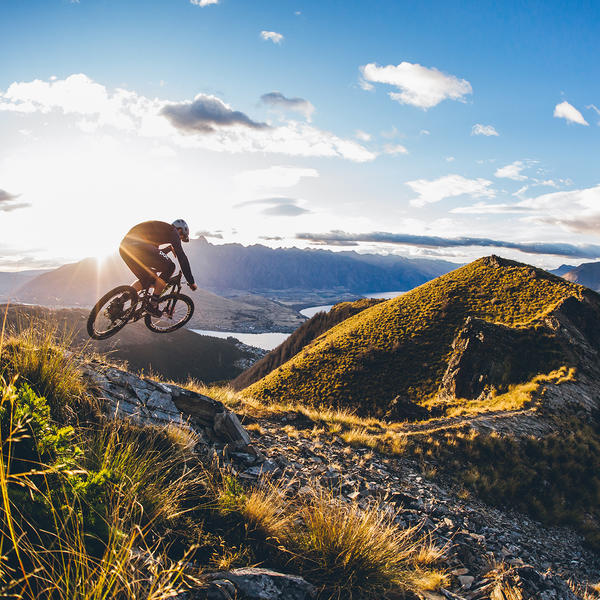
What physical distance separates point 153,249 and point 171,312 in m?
2.59

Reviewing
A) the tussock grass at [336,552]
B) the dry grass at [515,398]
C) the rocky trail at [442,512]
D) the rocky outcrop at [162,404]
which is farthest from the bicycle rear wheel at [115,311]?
the dry grass at [515,398]

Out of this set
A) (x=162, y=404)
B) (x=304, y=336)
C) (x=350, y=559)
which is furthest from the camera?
(x=304, y=336)

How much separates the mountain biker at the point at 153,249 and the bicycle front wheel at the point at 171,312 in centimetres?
84

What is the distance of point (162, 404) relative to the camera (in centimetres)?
857

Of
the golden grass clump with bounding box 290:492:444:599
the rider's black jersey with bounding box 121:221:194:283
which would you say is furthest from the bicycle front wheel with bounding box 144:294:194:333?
the golden grass clump with bounding box 290:492:444:599

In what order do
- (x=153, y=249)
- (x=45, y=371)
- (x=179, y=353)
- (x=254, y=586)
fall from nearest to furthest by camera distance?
(x=254, y=586) → (x=45, y=371) → (x=153, y=249) → (x=179, y=353)

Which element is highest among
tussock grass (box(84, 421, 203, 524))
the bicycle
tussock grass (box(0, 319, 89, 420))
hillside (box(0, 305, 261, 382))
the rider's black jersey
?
the rider's black jersey

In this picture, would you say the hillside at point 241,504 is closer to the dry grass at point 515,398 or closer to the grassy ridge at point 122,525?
the grassy ridge at point 122,525

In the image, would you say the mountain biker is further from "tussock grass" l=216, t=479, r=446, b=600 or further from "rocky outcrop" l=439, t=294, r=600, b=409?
"rocky outcrop" l=439, t=294, r=600, b=409

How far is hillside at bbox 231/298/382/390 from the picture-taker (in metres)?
72.3

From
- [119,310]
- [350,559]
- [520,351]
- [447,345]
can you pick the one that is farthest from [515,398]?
[119,310]

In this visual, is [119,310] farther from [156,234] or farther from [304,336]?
[304,336]

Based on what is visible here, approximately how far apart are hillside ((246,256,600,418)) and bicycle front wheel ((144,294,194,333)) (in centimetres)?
1874

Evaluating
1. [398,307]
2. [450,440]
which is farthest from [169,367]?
[450,440]
